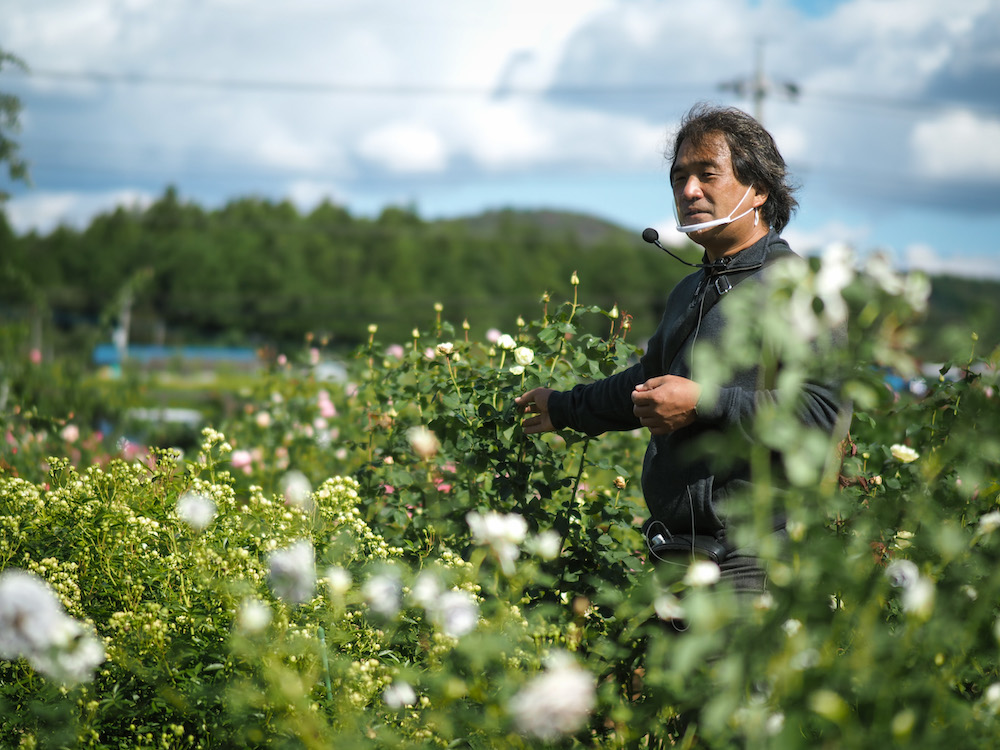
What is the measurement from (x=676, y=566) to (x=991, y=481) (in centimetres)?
61

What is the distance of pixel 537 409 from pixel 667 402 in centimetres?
57

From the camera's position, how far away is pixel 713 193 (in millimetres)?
2088

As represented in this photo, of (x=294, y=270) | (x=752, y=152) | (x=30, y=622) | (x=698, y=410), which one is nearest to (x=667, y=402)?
(x=698, y=410)

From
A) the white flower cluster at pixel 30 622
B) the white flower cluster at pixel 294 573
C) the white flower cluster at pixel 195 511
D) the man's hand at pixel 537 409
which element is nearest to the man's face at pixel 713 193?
the man's hand at pixel 537 409

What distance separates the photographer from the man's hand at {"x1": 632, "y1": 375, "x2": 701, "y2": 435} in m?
1.83

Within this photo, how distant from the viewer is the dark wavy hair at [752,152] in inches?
83.3

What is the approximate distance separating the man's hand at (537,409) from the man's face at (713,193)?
1.80 ft

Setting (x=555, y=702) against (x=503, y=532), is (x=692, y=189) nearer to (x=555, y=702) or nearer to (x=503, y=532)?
(x=503, y=532)

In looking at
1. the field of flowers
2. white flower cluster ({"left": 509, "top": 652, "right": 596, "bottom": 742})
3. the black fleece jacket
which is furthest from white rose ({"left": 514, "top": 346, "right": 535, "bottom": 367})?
white flower cluster ({"left": 509, "top": 652, "right": 596, "bottom": 742})

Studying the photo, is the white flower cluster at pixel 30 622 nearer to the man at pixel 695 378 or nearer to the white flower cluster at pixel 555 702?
the white flower cluster at pixel 555 702

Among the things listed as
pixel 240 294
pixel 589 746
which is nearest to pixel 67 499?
pixel 589 746

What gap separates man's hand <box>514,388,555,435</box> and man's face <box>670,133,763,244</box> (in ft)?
1.80

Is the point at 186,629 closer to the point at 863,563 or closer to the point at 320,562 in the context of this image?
the point at 320,562

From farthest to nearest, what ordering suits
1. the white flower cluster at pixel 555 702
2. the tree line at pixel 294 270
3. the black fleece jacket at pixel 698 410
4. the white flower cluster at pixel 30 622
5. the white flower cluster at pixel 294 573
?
1. the tree line at pixel 294 270
2. the black fleece jacket at pixel 698 410
3. the white flower cluster at pixel 294 573
4. the white flower cluster at pixel 30 622
5. the white flower cluster at pixel 555 702
